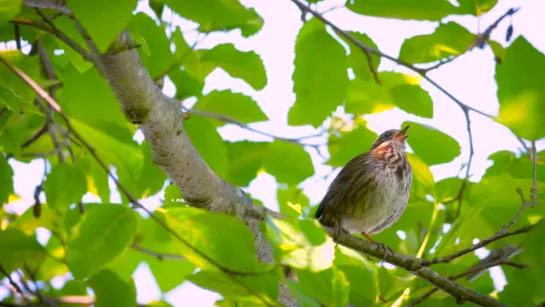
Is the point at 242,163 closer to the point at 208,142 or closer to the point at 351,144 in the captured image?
the point at 208,142

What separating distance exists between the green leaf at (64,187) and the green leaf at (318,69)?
981 millimetres

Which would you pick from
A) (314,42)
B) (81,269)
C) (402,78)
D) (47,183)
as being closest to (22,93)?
(81,269)

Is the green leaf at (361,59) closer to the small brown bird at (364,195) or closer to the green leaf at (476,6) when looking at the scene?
the green leaf at (476,6)

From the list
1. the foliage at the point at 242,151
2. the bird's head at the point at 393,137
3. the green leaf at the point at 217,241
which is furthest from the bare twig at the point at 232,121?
the bird's head at the point at 393,137

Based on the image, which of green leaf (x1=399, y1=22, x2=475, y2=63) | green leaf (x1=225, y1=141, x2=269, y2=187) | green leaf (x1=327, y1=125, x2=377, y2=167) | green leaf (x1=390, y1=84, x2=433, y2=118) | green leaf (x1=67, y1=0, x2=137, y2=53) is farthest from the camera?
green leaf (x1=327, y1=125, x2=377, y2=167)

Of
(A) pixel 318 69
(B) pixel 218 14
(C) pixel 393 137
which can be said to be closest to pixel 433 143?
(A) pixel 318 69

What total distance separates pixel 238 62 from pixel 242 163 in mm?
414

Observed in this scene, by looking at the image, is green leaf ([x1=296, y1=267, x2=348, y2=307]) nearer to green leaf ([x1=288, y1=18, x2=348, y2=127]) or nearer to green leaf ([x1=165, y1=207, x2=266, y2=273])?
green leaf ([x1=165, y1=207, x2=266, y2=273])

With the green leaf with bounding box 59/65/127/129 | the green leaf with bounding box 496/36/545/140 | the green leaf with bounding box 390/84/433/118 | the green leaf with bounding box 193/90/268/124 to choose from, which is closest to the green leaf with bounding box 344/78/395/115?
the green leaf with bounding box 390/84/433/118

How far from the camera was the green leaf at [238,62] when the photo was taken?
2.62 meters

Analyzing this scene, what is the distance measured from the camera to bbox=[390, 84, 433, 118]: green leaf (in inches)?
99.0

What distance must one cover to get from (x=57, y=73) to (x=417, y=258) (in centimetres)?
187

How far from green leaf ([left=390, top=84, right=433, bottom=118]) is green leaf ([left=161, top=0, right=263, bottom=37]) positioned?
60 cm

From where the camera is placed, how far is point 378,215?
384 cm
